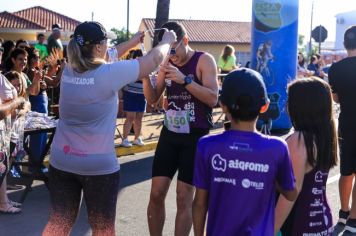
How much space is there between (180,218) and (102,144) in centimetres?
121

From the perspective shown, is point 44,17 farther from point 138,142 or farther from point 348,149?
point 348,149

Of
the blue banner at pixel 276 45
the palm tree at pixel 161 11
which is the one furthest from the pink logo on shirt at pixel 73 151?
the palm tree at pixel 161 11

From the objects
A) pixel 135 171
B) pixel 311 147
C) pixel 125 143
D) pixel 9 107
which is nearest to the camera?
pixel 311 147

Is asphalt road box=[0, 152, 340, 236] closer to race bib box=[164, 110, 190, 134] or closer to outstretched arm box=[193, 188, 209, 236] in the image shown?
race bib box=[164, 110, 190, 134]

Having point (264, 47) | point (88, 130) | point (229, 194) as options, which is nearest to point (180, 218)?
point (88, 130)

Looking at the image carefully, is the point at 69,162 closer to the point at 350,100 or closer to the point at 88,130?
the point at 88,130

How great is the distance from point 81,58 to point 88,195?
860mm

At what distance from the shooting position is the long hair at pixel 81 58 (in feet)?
10.4

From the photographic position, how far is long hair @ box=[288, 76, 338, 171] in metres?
2.91

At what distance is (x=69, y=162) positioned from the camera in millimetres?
3250

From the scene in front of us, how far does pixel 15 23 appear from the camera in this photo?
41688 mm

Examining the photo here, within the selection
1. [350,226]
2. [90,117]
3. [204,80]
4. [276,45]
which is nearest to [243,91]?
[90,117]

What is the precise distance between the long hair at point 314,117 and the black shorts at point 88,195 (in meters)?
1.22

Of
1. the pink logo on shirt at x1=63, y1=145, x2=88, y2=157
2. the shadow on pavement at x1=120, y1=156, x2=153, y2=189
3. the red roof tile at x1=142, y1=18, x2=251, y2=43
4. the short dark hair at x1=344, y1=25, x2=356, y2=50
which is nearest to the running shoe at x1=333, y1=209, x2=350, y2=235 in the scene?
the short dark hair at x1=344, y1=25, x2=356, y2=50
